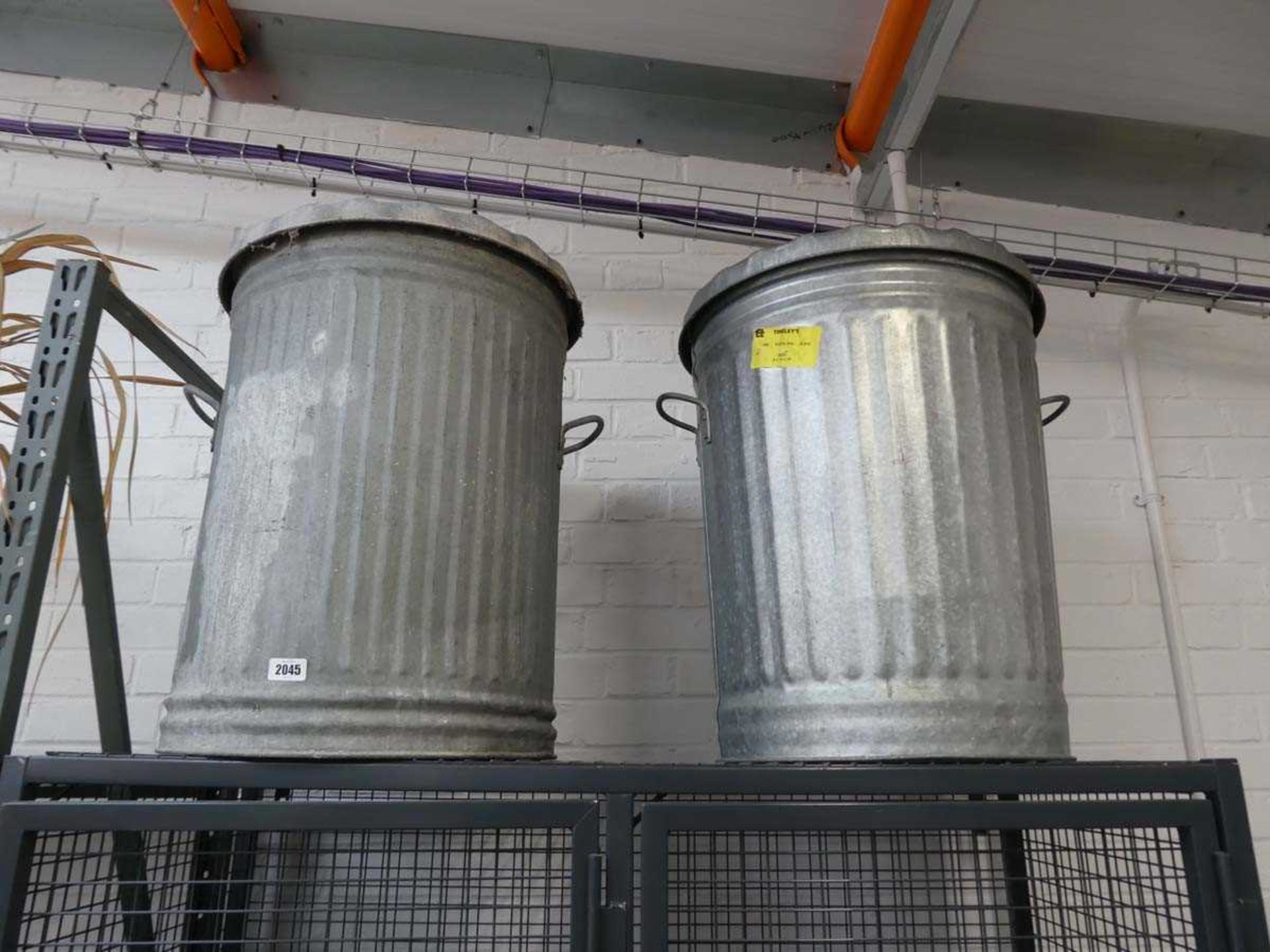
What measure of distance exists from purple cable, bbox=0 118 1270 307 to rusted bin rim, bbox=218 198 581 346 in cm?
56

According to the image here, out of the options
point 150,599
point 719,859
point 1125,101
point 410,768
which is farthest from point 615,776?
point 1125,101

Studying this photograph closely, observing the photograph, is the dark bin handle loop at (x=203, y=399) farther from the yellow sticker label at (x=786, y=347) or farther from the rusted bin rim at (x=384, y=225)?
the yellow sticker label at (x=786, y=347)

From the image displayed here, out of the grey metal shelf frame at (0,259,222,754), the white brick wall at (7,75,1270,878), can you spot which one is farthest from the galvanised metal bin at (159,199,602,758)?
the white brick wall at (7,75,1270,878)

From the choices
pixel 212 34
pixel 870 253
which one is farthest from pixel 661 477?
pixel 212 34

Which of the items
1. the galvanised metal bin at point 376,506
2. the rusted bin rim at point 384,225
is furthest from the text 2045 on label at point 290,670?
the rusted bin rim at point 384,225

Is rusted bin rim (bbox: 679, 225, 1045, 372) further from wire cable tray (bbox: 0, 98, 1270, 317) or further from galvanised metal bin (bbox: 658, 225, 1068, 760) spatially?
wire cable tray (bbox: 0, 98, 1270, 317)

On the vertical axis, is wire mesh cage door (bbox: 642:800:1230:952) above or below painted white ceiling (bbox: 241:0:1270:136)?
below

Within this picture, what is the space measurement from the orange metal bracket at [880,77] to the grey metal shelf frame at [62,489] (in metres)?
1.13

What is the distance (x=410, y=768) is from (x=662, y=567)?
0.68m

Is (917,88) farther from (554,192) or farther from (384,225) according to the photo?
(384,225)

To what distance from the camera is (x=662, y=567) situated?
1285 millimetres

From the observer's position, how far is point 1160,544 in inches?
51.9

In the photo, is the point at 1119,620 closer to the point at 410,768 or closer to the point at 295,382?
the point at 410,768

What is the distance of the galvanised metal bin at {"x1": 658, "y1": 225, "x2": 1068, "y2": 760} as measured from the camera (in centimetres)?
70
